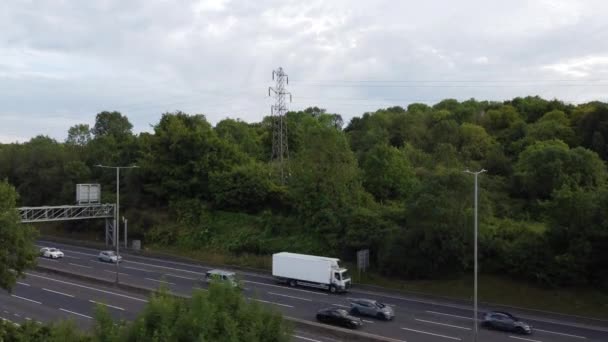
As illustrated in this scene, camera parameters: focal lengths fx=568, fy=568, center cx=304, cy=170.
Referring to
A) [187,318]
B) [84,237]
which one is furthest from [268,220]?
[187,318]

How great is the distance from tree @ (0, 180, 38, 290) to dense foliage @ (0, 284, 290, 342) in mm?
15847

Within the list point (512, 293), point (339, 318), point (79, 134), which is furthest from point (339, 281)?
point (79, 134)

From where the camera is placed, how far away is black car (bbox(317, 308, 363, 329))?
31797 mm

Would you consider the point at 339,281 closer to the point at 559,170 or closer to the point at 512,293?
the point at 512,293

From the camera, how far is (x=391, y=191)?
58.0m

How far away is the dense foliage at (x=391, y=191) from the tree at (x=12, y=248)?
2542 centimetres

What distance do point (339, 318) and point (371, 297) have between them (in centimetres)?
999

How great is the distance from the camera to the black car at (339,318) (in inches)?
1252

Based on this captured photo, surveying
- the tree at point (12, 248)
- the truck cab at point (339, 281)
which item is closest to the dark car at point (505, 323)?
the truck cab at point (339, 281)

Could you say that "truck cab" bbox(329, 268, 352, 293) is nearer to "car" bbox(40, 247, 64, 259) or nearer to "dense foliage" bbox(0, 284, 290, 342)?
"dense foliage" bbox(0, 284, 290, 342)

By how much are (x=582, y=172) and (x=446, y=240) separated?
1661 cm

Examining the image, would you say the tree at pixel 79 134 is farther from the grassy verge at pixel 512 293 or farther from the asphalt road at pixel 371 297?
the grassy verge at pixel 512 293

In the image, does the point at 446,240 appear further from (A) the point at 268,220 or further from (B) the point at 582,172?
(A) the point at 268,220

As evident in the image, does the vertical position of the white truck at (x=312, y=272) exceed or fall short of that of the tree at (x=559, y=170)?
it falls short
